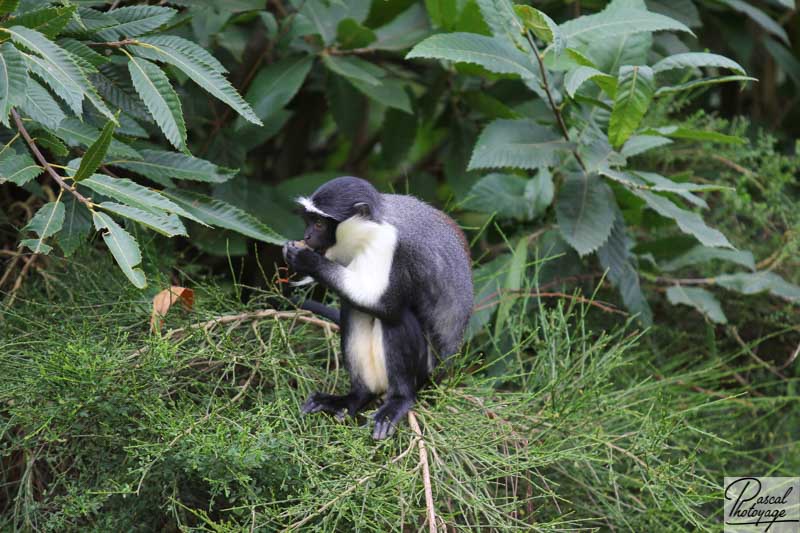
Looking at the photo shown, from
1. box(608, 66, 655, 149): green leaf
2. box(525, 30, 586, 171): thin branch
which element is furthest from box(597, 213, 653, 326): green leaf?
box(608, 66, 655, 149): green leaf

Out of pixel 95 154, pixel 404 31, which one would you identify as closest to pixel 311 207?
pixel 95 154

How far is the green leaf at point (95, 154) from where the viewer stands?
2.53m

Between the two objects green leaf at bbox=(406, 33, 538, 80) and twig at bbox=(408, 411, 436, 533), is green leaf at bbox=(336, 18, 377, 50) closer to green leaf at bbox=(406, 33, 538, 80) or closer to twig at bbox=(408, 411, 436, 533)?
green leaf at bbox=(406, 33, 538, 80)

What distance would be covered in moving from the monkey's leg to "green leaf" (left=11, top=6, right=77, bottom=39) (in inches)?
50.8

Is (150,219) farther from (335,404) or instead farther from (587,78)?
(587,78)

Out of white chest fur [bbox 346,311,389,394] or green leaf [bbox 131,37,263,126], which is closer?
green leaf [bbox 131,37,263,126]

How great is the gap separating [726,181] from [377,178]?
6.18 ft

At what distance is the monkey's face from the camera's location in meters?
2.98

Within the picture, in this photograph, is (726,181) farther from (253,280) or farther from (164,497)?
(164,497)

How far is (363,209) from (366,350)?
0.46m

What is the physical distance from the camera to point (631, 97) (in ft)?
11.1

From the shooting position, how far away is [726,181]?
477 centimetres

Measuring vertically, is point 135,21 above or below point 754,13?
above
